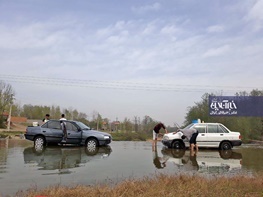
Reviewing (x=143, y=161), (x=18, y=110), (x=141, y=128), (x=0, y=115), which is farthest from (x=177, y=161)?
(x=18, y=110)

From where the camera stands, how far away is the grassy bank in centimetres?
600

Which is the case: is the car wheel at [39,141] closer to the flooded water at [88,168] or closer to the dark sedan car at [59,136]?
the dark sedan car at [59,136]

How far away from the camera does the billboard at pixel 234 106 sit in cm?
3294

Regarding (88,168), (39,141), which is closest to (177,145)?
(39,141)

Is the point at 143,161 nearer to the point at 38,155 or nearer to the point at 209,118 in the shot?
the point at 38,155

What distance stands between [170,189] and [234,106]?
28.7 metres

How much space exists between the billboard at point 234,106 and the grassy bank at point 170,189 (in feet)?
86.7

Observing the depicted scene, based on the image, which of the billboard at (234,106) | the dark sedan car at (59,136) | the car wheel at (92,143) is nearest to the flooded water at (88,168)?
the car wheel at (92,143)

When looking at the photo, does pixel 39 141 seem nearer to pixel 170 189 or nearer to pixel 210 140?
pixel 210 140

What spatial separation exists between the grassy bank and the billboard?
86.7 feet

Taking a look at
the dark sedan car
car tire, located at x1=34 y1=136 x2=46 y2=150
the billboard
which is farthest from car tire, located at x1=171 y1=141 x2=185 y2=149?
the billboard

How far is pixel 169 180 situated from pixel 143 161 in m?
4.03

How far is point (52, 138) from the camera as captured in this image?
1482 centimetres

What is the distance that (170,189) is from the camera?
6.55m
